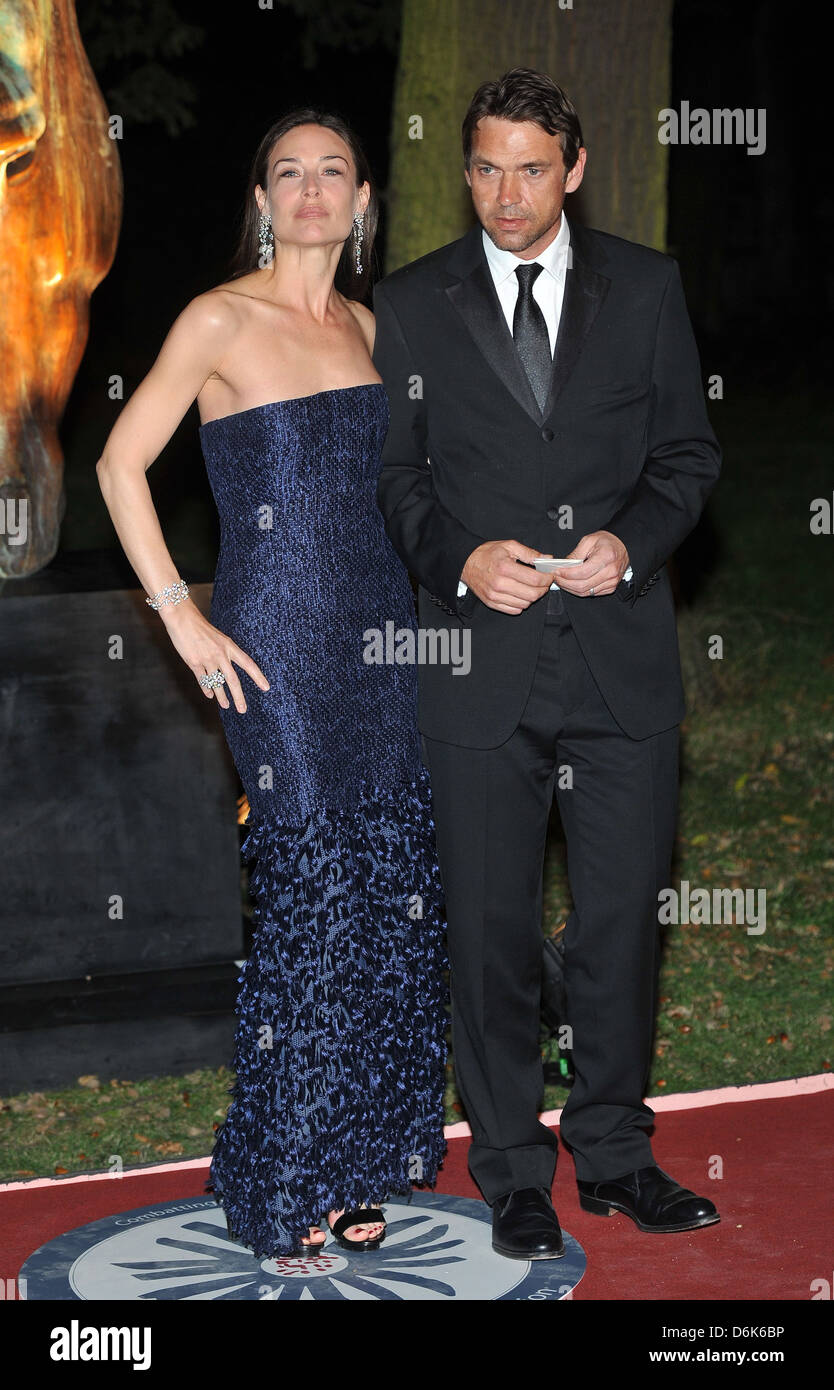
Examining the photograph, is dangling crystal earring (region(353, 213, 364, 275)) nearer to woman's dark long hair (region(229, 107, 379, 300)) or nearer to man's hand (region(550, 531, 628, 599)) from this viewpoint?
woman's dark long hair (region(229, 107, 379, 300))

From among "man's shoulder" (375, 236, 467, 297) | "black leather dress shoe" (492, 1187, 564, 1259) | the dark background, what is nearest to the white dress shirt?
"man's shoulder" (375, 236, 467, 297)

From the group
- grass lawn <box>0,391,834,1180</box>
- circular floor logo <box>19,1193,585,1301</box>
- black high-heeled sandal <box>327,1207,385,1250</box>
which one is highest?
grass lawn <box>0,391,834,1180</box>

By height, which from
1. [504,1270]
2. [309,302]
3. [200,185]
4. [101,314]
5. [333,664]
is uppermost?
[200,185]

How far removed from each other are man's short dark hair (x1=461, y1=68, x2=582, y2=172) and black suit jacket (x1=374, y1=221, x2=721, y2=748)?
275mm

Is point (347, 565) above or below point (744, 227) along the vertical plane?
below

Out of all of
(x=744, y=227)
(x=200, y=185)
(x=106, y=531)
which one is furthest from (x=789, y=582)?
(x=744, y=227)

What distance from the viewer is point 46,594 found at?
228 inches

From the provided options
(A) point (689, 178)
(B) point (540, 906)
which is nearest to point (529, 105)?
(B) point (540, 906)

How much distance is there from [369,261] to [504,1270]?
2285 mm

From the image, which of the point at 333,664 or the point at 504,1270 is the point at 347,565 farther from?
the point at 504,1270

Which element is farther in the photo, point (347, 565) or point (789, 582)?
point (789, 582)

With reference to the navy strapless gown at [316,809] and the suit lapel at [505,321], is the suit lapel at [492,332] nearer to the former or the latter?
the suit lapel at [505,321]

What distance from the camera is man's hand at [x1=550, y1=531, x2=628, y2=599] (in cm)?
395

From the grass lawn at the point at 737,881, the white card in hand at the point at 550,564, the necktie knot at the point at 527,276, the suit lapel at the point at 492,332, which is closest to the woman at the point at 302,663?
the suit lapel at the point at 492,332
